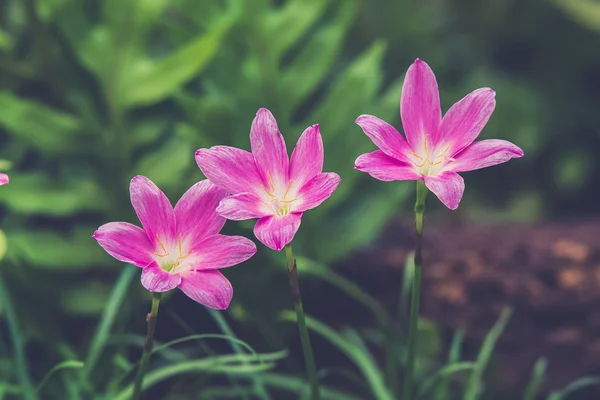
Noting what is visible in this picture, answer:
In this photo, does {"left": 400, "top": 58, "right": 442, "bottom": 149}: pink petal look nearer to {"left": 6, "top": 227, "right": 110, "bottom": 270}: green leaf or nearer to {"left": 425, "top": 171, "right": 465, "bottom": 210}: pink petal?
{"left": 425, "top": 171, "right": 465, "bottom": 210}: pink petal

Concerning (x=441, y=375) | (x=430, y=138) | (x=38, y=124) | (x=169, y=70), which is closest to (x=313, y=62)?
(x=169, y=70)

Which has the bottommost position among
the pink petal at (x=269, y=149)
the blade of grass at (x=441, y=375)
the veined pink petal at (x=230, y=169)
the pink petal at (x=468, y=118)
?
the blade of grass at (x=441, y=375)

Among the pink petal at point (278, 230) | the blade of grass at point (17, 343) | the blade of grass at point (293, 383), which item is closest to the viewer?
the pink petal at point (278, 230)

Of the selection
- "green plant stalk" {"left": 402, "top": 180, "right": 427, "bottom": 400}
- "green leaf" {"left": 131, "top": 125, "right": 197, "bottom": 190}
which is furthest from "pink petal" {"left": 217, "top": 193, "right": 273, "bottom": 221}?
"green leaf" {"left": 131, "top": 125, "right": 197, "bottom": 190}

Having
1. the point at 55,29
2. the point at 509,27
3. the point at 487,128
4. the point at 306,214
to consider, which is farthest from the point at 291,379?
the point at 509,27

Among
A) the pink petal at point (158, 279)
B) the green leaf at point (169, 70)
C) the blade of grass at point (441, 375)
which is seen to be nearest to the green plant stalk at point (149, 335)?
the pink petal at point (158, 279)

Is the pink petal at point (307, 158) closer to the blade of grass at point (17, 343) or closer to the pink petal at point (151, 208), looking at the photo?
the pink petal at point (151, 208)

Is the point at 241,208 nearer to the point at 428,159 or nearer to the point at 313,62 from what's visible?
the point at 428,159
